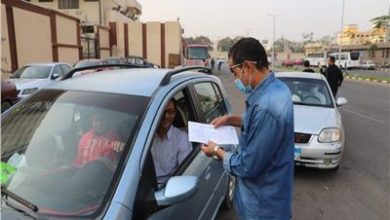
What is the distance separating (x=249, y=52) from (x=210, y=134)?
0.73 metres

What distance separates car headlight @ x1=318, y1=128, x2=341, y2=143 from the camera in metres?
5.98

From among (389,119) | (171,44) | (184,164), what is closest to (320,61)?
(171,44)

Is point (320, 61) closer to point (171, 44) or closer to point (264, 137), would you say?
point (171, 44)

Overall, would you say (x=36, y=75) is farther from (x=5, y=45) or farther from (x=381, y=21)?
(x=381, y=21)

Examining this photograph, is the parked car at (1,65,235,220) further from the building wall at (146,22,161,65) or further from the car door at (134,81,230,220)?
the building wall at (146,22,161,65)

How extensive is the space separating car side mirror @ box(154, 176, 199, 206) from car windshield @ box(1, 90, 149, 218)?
11.3 inches

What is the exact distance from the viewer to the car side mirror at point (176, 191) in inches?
87.7

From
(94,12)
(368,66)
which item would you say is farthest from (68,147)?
(368,66)

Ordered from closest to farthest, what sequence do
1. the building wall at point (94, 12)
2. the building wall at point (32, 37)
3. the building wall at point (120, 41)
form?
the building wall at point (32, 37)
the building wall at point (120, 41)
the building wall at point (94, 12)

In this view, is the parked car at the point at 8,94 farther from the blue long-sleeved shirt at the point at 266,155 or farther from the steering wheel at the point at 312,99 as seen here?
the blue long-sleeved shirt at the point at 266,155

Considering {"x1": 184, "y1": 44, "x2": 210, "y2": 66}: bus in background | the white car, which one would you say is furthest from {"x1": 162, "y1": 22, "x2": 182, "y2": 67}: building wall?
the white car

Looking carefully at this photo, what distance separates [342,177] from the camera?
6180mm

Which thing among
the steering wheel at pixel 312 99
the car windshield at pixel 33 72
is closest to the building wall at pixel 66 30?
the car windshield at pixel 33 72

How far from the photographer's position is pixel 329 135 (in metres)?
6.02
